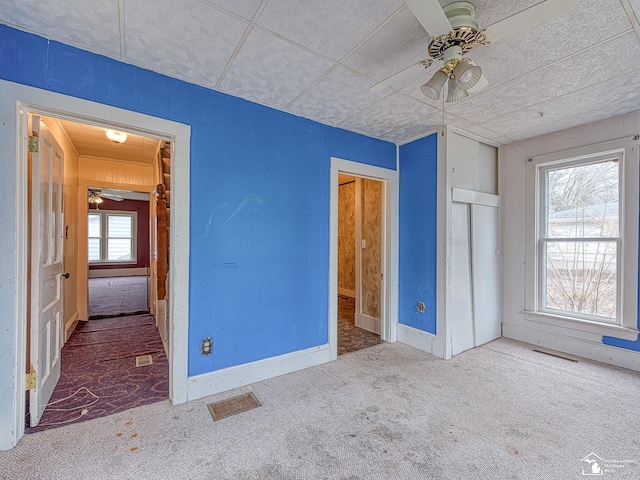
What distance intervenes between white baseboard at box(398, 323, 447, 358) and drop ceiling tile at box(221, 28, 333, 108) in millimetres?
2963

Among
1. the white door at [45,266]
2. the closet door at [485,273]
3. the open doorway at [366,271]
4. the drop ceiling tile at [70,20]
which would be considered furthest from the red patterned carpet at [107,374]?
the closet door at [485,273]

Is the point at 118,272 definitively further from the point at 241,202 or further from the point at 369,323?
the point at 241,202

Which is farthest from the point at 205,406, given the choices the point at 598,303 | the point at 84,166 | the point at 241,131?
the point at 84,166

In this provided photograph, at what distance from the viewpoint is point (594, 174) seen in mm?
3229

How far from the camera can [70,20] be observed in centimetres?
168

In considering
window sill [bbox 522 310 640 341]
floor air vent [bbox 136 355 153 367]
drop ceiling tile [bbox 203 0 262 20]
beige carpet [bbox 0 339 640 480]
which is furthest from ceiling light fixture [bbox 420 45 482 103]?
floor air vent [bbox 136 355 153 367]

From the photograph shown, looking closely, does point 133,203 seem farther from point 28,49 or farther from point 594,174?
point 594,174

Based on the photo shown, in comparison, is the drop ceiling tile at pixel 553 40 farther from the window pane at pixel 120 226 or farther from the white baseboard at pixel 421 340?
the window pane at pixel 120 226

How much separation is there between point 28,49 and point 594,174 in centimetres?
515

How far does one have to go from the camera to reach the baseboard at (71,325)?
3648 millimetres

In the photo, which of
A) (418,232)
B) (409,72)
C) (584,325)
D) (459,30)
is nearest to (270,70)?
(409,72)

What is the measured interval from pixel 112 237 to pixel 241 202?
10188mm

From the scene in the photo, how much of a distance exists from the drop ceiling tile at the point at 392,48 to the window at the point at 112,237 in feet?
36.8

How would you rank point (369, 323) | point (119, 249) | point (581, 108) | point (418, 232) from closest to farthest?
point (581, 108) < point (418, 232) < point (369, 323) < point (119, 249)
